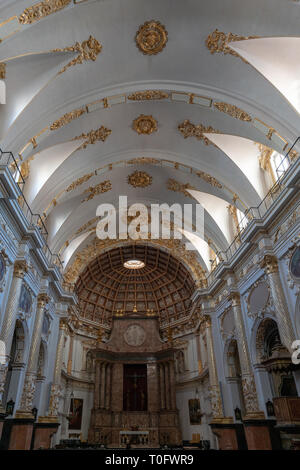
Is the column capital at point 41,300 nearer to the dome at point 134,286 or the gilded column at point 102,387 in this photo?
the dome at point 134,286

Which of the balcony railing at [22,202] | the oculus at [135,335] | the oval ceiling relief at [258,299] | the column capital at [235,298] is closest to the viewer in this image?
the balcony railing at [22,202]

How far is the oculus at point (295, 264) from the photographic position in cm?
1055

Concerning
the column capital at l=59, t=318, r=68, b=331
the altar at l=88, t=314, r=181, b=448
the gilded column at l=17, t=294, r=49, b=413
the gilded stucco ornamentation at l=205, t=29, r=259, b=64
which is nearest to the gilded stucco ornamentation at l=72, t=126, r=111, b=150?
the gilded stucco ornamentation at l=205, t=29, r=259, b=64

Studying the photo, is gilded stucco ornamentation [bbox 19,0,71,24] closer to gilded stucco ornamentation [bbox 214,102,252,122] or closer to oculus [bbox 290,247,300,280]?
gilded stucco ornamentation [bbox 214,102,252,122]

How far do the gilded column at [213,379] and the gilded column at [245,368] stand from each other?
3387 mm

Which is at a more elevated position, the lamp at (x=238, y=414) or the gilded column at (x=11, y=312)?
the gilded column at (x=11, y=312)

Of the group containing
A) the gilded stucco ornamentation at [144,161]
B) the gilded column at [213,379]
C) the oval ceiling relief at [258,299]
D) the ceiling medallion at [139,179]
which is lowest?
the gilded column at [213,379]

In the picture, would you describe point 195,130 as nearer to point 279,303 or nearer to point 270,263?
point 270,263

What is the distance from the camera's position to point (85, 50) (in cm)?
1030

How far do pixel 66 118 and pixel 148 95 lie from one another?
3.36 meters

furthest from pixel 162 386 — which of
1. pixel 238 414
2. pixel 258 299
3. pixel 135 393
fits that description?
pixel 258 299

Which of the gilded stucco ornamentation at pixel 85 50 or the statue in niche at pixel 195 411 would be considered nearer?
the gilded stucco ornamentation at pixel 85 50

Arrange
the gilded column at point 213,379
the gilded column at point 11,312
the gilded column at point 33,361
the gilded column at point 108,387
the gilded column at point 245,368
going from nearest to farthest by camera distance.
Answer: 1. the gilded column at point 11,312
2. the gilded column at point 245,368
3. the gilded column at point 33,361
4. the gilded column at point 213,379
5. the gilded column at point 108,387

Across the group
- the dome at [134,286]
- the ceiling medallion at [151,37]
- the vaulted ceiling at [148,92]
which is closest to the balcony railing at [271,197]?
the vaulted ceiling at [148,92]
